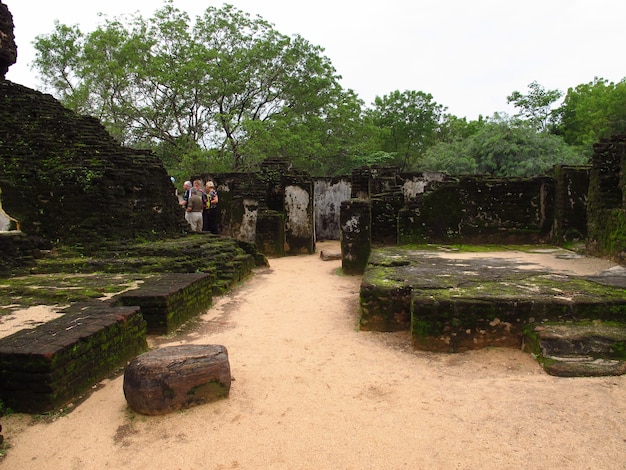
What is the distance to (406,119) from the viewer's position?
89.3 feet

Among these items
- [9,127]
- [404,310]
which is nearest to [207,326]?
[404,310]

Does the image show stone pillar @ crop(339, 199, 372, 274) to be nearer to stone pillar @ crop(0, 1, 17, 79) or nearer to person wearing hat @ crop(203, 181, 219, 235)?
person wearing hat @ crop(203, 181, 219, 235)

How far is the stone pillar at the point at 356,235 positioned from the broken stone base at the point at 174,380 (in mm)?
5039

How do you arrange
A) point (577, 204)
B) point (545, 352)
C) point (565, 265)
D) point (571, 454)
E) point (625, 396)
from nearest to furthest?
1. point (571, 454)
2. point (625, 396)
3. point (545, 352)
4. point (565, 265)
5. point (577, 204)

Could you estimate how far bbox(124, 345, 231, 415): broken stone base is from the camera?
2793 millimetres

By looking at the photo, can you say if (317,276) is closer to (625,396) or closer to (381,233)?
(381,233)

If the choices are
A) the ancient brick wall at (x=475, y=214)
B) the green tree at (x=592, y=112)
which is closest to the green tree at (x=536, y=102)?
the green tree at (x=592, y=112)

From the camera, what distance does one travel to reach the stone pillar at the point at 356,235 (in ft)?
26.0

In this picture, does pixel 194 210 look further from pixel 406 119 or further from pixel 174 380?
pixel 406 119

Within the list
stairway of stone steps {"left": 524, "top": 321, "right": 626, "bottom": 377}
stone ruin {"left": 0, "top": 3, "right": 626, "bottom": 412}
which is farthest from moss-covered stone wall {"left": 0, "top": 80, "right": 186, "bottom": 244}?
stairway of stone steps {"left": 524, "top": 321, "right": 626, "bottom": 377}

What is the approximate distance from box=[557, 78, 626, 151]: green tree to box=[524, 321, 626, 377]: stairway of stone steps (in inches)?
673

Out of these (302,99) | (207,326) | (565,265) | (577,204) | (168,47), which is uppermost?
(168,47)

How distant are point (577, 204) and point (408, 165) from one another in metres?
21.8

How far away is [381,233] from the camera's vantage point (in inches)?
339
